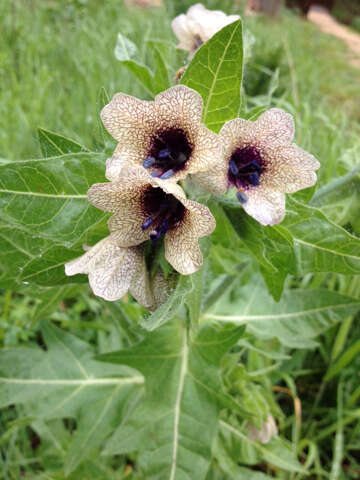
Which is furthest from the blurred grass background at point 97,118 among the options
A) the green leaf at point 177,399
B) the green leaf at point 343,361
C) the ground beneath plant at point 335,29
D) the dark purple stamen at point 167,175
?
the ground beneath plant at point 335,29

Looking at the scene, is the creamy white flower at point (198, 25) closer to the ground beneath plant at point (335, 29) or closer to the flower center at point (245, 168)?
the flower center at point (245, 168)

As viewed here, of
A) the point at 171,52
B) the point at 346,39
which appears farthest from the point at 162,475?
the point at 346,39

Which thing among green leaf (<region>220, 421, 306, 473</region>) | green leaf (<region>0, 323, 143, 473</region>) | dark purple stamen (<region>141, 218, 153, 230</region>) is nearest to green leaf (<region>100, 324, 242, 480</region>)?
green leaf (<region>0, 323, 143, 473</region>)

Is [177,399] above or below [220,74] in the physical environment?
below

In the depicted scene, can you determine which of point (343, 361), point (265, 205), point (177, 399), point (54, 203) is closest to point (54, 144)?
point (54, 203)

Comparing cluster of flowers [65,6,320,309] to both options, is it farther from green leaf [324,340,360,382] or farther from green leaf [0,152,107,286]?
green leaf [324,340,360,382]

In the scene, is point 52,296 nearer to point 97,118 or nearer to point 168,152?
point 97,118
